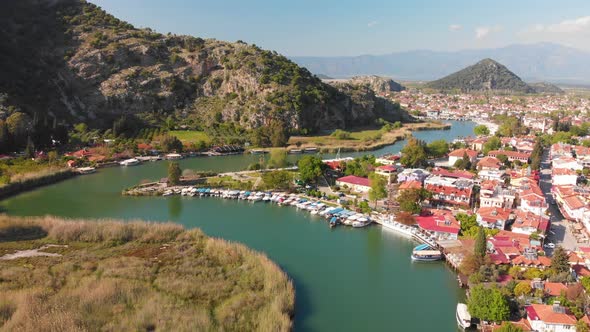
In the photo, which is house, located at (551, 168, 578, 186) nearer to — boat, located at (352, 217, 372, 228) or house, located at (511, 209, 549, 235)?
house, located at (511, 209, 549, 235)

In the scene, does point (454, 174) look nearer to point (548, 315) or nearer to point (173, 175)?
point (548, 315)

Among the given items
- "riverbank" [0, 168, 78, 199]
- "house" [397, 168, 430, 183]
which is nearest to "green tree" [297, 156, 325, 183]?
"house" [397, 168, 430, 183]

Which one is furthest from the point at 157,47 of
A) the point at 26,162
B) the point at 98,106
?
the point at 26,162

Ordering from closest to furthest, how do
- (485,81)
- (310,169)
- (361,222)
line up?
(361,222), (310,169), (485,81)

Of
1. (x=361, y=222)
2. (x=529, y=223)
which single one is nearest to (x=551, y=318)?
(x=529, y=223)

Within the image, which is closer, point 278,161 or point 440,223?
point 440,223

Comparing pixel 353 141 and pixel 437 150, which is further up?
pixel 353 141

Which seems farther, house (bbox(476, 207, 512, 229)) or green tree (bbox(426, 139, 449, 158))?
green tree (bbox(426, 139, 449, 158))

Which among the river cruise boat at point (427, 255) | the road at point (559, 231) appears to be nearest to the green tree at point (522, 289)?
the river cruise boat at point (427, 255)
